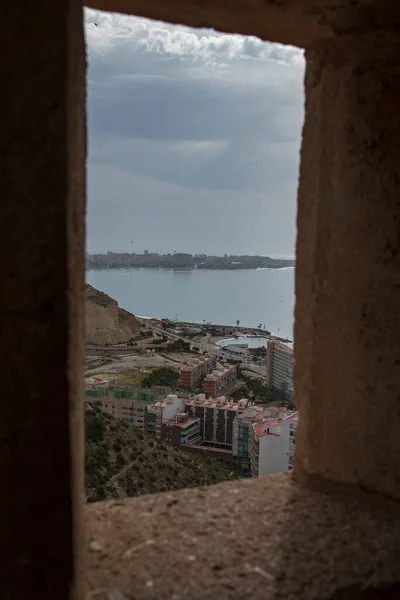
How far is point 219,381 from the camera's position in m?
3.16

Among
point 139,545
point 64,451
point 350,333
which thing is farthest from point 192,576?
point 350,333

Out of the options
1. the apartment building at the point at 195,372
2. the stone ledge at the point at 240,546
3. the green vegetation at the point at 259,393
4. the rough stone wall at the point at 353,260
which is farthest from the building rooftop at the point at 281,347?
the stone ledge at the point at 240,546

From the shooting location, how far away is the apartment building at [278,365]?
8.33ft

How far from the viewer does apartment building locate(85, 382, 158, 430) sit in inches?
114

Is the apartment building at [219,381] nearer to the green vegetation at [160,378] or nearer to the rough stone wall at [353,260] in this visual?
the green vegetation at [160,378]

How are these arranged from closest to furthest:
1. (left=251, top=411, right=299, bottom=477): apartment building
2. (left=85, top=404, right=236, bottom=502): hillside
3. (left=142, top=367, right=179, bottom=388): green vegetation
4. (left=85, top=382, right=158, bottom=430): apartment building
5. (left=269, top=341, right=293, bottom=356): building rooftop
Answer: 1. (left=251, top=411, right=299, bottom=477): apartment building
2. (left=85, top=404, right=236, bottom=502): hillside
3. (left=269, top=341, right=293, bottom=356): building rooftop
4. (left=85, top=382, right=158, bottom=430): apartment building
5. (left=142, top=367, right=179, bottom=388): green vegetation

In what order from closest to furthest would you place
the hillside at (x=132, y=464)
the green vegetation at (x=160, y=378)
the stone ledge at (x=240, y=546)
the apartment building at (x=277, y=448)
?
1. the stone ledge at (x=240, y=546)
2. the apartment building at (x=277, y=448)
3. the hillside at (x=132, y=464)
4. the green vegetation at (x=160, y=378)

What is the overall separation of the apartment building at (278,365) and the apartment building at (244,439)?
182mm

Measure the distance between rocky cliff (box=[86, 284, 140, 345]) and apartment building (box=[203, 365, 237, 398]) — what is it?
543mm

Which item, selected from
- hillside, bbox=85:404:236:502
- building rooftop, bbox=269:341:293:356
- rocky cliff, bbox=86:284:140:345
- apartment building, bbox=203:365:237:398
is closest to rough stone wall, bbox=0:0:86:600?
rocky cliff, bbox=86:284:140:345

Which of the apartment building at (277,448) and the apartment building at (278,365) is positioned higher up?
the apartment building at (278,365)

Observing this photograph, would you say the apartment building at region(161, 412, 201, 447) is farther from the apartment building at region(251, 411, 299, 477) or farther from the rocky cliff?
the apartment building at region(251, 411, 299, 477)

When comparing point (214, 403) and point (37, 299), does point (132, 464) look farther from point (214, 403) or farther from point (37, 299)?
point (37, 299)

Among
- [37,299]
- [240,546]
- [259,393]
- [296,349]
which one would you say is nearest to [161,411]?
[259,393]
